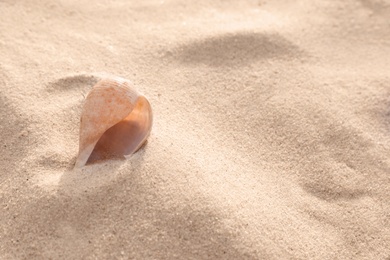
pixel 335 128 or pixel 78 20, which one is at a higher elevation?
pixel 78 20

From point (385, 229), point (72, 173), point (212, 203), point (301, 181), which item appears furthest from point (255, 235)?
point (72, 173)

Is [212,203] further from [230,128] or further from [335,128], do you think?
[335,128]

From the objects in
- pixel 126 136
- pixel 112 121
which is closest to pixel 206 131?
pixel 126 136

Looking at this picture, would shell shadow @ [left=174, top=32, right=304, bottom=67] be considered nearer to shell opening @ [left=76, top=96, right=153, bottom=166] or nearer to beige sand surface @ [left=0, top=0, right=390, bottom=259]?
beige sand surface @ [left=0, top=0, right=390, bottom=259]

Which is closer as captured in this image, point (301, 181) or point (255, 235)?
point (255, 235)

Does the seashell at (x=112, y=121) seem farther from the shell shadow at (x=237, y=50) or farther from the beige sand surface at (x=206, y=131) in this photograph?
the shell shadow at (x=237, y=50)

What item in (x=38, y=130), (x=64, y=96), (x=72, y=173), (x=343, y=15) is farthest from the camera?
(x=343, y=15)
